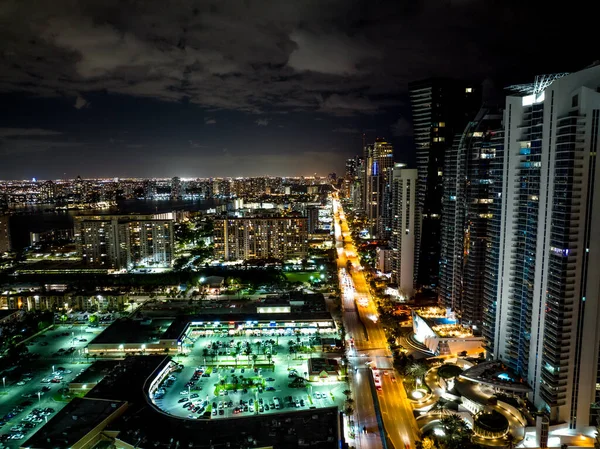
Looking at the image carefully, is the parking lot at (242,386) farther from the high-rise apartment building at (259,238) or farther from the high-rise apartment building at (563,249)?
the high-rise apartment building at (259,238)

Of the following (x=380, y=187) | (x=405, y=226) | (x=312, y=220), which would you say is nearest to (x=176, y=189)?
(x=312, y=220)

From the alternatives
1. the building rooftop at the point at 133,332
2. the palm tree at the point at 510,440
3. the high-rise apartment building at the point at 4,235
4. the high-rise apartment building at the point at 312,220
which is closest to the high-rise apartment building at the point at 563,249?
the palm tree at the point at 510,440

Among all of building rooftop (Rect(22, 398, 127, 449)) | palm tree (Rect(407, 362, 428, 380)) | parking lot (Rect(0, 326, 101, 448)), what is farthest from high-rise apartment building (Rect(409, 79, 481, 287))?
parking lot (Rect(0, 326, 101, 448))

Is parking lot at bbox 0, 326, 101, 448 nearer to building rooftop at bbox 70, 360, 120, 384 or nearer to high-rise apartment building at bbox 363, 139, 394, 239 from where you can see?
building rooftop at bbox 70, 360, 120, 384

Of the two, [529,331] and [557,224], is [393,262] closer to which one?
[529,331]

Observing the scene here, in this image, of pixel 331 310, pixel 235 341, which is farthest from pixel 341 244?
pixel 235 341
